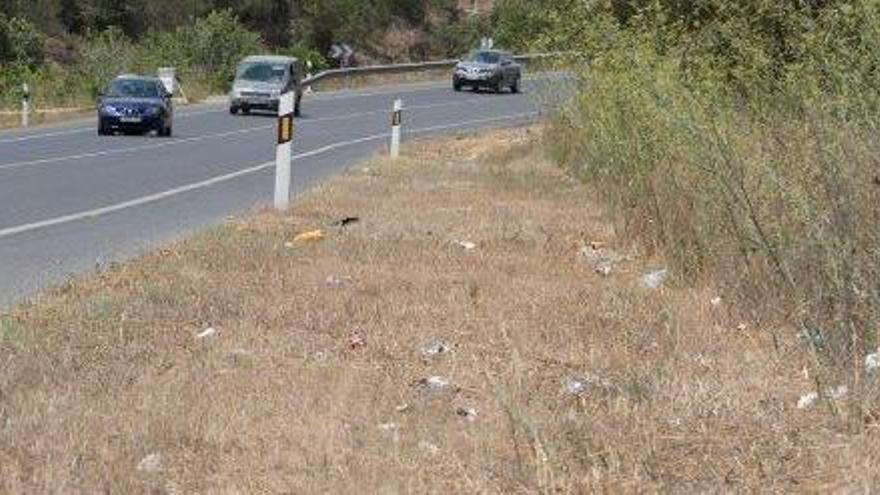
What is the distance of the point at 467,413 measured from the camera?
5.92m

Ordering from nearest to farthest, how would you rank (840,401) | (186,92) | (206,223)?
(840,401) < (206,223) < (186,92)

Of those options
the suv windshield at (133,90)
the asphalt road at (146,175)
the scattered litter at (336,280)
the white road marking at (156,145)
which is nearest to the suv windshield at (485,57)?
the asphalt road at (146,175)

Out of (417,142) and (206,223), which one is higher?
(206,223)

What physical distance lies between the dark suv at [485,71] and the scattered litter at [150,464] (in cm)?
4942

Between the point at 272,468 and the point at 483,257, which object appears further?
the point at 483,257

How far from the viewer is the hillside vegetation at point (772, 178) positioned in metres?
6.17

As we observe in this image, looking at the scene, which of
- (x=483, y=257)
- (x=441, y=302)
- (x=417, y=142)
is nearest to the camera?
(x=441, y=302)

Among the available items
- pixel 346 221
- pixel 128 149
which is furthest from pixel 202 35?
pixel 346 221

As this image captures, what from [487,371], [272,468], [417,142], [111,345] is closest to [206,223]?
[111,345]

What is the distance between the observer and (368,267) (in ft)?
33.1

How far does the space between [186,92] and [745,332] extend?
43806 millimetres

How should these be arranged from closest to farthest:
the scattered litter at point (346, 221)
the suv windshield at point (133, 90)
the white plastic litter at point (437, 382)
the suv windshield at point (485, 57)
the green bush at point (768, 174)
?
the green bush at point (768, 174) < the white plastic litter at point (437, 382) < the scattered litter at point (346, 221) < the suv windshield at point (133, 90) < the suv windshield at point (485, 57)

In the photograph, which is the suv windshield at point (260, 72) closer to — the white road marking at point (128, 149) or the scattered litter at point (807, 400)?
the white road marking at point (128, 149)

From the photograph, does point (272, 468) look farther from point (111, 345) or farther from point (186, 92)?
point (186, 92)
